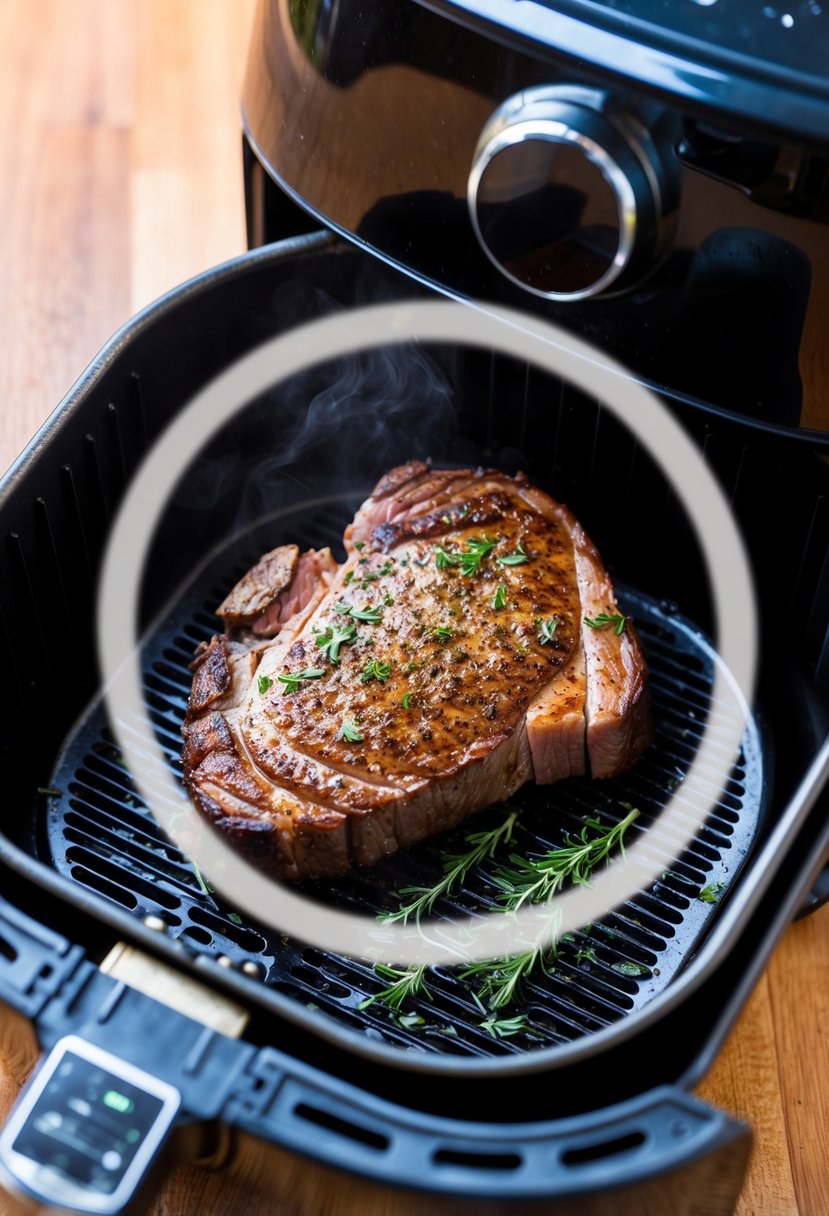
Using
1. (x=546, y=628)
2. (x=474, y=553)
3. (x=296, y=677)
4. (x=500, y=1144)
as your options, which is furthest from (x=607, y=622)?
(x=500, y=1144)

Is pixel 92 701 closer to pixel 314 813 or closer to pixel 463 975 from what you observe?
pixel 314 813

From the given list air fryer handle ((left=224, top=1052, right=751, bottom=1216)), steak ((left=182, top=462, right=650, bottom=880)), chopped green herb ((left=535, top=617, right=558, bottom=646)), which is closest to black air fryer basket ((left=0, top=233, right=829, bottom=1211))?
air fryer handle ((left=224, top=1052, right=751, bottom=1216))

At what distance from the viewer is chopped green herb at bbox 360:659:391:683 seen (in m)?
1.66

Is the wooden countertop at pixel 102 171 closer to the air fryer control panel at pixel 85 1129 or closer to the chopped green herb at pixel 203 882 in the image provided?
the chopped green herb at pixel 203 882

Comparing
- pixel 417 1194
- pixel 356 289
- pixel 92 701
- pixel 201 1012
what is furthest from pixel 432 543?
pixel 417 1194

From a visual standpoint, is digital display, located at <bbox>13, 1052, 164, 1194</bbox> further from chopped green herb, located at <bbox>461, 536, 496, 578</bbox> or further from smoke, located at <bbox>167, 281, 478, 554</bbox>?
smoke, located at <bbox>167, 281, 478, 554</bbox>

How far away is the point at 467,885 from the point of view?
5.47ft

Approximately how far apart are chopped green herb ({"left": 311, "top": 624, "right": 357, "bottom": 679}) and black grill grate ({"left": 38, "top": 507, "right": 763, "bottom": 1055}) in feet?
0.90

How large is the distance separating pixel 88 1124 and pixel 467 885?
66 cm

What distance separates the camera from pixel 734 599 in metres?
1.91

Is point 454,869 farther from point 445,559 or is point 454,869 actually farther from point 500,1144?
point 500,1144

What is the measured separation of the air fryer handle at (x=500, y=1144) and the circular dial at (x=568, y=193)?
0.82m

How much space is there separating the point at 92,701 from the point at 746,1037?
3.31 ft

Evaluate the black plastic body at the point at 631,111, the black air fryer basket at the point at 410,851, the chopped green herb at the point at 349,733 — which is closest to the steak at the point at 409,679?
the chopped green herb at the point at 349,733
